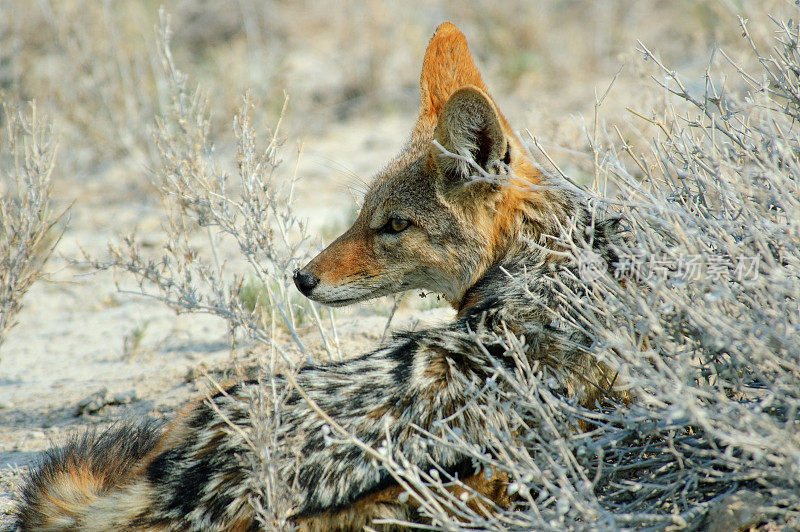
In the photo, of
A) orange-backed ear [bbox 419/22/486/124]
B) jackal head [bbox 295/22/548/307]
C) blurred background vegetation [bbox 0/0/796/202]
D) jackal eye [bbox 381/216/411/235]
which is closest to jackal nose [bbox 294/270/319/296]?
jackal head [bbox 295/22/548/307]

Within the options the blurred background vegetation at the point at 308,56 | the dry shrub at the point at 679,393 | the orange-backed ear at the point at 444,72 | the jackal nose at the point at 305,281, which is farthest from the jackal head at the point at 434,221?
the blurred background vegetation at the point at 308,56

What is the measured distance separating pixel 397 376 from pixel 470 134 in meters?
1.21

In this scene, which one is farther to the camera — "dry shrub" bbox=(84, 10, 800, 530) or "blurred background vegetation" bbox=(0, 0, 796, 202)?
"blurred background vegetation" bbox=(0, 0, 796, 202)

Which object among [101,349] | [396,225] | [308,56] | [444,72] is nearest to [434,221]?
[396,225]

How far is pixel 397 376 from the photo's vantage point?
2980 mm

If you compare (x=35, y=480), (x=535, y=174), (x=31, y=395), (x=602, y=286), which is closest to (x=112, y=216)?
(x=31, y=395)

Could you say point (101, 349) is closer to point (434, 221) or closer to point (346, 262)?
point (346, 262)

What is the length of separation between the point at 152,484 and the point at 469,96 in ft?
7.06

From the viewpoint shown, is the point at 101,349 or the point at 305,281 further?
the point at 101,349

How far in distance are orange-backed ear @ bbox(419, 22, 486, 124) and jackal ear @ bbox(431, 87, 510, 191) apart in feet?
1.87

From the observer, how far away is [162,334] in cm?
594

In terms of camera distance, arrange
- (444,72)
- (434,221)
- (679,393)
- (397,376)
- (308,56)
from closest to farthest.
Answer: (679,393), (397,376), (434,221), (444,72), (308,56)

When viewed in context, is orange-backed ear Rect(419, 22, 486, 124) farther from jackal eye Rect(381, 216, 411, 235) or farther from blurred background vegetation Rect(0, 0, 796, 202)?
blurred background vegetation Rect(0, 0, 796, 202)

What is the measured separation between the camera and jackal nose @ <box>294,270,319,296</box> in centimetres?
370
